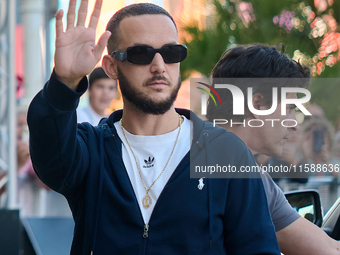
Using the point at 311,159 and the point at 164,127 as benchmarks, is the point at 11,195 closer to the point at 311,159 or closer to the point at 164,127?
the point at 311,159

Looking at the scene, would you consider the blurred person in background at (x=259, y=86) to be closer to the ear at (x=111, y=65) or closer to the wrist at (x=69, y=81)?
the ear at (x=111, y=65)

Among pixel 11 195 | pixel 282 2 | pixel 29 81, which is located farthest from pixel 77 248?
pixel 29 81

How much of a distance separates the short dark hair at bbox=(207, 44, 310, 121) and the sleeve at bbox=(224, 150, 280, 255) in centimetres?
58

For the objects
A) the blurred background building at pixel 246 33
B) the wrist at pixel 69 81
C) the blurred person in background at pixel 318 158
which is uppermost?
the blurred background building at pixel 246 33

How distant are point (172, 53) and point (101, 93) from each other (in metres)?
3.27

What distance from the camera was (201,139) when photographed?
6.84ft

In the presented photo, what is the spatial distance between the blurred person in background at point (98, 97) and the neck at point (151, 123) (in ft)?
9.67

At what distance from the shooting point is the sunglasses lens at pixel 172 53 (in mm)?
2062

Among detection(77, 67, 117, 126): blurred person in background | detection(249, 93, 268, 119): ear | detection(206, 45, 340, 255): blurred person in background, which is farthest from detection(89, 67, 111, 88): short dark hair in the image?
detection(249, 93, 268, 119): ear

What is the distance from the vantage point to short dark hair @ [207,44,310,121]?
249 cm

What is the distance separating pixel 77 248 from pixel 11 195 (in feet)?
12.8

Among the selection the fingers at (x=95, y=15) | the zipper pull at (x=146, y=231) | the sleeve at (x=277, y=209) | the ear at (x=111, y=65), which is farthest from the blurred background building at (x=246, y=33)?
the zipper pull at (x=146, y=231)

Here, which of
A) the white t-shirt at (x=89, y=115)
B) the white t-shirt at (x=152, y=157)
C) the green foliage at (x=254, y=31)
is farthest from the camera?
the green foliage at (x=254, y=31)

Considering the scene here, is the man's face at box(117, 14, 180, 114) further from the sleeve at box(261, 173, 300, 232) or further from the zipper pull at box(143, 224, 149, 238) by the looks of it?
the sleeve at box(261, 173, 300, 232)
